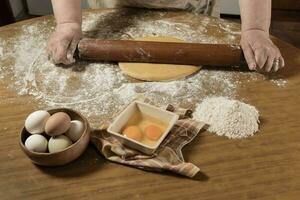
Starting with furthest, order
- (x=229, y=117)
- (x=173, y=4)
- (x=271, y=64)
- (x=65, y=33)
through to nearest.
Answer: (x=173, y=4) < (x=65, y=33) < (x=271, y=64) < (x=229, y=117)

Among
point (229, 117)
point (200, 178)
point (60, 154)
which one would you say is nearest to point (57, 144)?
point (60, 154)

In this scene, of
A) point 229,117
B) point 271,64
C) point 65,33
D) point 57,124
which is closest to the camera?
point 57,124

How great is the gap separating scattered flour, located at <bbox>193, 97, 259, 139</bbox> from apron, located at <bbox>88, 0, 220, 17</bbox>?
576 millimetres

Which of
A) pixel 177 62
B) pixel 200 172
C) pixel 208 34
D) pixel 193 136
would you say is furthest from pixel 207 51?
pixel 200 172

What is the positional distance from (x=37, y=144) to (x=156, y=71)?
1.50 ft

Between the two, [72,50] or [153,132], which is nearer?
[153,132]

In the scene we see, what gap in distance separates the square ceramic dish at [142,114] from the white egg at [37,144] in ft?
0.49

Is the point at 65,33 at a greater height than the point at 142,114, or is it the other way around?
the point at 65,33

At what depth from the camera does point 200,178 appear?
0.84 meters

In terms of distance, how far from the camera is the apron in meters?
1.46

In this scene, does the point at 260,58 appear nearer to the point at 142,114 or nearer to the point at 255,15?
the point at 255,15

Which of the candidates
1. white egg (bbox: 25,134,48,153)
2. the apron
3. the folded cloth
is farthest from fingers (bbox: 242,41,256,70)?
white egg (bbox: 25,134,48,153)

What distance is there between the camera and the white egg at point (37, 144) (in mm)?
832

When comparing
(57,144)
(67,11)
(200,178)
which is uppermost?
(67,11)
